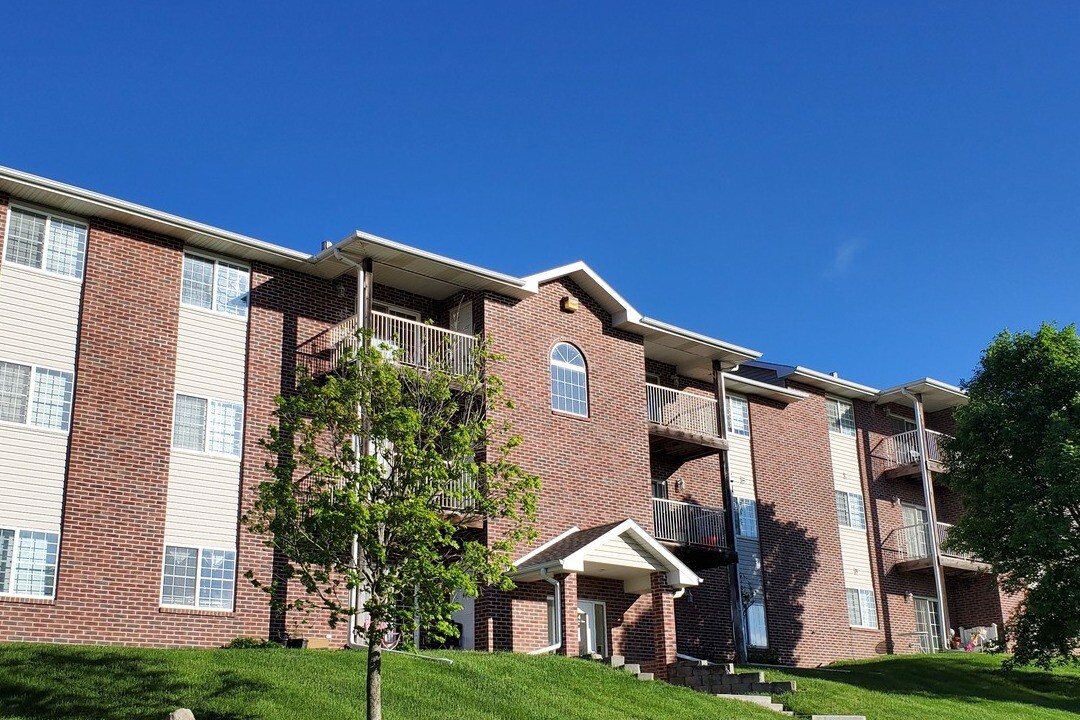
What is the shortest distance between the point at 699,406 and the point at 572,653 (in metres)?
8.56

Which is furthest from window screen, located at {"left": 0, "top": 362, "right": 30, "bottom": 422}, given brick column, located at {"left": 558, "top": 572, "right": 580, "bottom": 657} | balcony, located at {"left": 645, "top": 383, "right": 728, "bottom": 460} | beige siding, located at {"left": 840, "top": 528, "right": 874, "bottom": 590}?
beige siding, located at {"left": 840, "top": 528, "right": 874, "bottom": 590}

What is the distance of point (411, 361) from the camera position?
78.0 ft

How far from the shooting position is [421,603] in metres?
14.8

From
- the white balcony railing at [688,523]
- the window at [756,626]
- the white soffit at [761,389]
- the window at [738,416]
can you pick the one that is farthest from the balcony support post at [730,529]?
the window at [738,416]

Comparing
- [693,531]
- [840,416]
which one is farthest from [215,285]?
[840,416]

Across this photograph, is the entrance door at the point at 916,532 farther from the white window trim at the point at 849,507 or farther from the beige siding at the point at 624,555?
the beige siding at the point at 624,555

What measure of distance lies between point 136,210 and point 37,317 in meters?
2.64

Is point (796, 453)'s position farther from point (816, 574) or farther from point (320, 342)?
point (320, 342)

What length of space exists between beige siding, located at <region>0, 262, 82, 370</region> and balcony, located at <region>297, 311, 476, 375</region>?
14.6 feet

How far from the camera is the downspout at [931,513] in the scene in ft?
109

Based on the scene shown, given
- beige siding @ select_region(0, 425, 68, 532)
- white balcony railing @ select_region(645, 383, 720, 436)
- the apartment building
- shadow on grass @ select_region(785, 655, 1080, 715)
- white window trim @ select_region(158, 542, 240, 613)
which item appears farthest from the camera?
white balcony railing @ select_region(645, 383, 720, 436)

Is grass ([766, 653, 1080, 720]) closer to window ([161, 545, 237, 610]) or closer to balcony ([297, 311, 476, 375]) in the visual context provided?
balcony ([297, 311, 476, 375])

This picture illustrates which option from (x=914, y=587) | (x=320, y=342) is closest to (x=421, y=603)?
(x=320, y=342)

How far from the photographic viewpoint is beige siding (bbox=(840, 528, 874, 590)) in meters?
33.0
